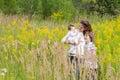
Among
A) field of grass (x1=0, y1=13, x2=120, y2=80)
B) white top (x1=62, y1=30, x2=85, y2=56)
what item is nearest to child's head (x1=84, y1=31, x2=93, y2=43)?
white top (x1=62, y1=30, x2=85, y2=56)

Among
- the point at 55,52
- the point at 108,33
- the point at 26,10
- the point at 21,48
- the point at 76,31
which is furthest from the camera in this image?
the point at 26,10

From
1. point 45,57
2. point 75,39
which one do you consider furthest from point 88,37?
point 45,57

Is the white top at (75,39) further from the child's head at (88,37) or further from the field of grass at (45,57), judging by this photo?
the field of grass at (45,57)

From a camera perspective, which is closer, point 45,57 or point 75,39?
point 45,57

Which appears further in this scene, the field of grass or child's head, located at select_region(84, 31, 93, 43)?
child's head, located at select_region(84, 31, 93, 43)

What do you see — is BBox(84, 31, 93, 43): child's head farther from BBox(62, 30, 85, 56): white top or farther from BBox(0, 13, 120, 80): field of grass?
BBox(0, 13, 120, 80): field of grass

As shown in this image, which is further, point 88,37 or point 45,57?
point 88,37

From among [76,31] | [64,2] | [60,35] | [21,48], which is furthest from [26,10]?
[76,31]

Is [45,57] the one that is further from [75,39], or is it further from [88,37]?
[88,37]

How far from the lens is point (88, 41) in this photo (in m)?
5.17

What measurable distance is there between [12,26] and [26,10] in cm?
900

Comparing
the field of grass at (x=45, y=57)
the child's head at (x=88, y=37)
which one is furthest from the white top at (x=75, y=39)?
the field of grass at (x=45, y=57)

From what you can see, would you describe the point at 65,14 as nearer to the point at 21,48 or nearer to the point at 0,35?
the point at 0,35

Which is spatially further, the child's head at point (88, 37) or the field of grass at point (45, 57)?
the child's head at point (88, 37)
